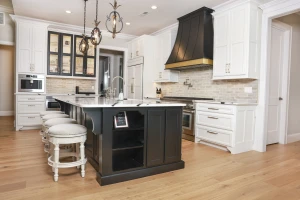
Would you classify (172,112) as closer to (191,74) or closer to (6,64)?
(191,74)

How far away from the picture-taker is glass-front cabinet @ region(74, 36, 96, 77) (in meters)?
6.02

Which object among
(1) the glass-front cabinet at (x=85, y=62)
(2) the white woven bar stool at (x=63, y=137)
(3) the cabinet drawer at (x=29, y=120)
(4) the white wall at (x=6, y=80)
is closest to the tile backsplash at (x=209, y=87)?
(1) the glass-front cabinet at (x=85, y=62)

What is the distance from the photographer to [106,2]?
4324mm

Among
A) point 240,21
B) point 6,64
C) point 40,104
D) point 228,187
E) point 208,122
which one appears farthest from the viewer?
point 6,64

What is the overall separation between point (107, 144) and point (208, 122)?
7.95 ft

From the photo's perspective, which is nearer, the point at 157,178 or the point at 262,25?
the point at 157,178

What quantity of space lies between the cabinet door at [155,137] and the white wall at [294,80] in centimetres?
359

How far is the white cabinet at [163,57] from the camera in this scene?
5726 millimetres

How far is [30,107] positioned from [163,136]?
163 inches

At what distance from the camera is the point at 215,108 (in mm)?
3922

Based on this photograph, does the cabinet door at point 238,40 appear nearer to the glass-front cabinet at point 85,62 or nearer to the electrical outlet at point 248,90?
the electrical outlet at point 248,90

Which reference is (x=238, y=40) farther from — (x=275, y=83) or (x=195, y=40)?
(x=275, y=83)

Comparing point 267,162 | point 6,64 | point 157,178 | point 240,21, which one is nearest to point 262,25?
point 240,21

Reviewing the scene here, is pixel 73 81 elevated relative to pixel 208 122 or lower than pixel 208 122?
elevated
